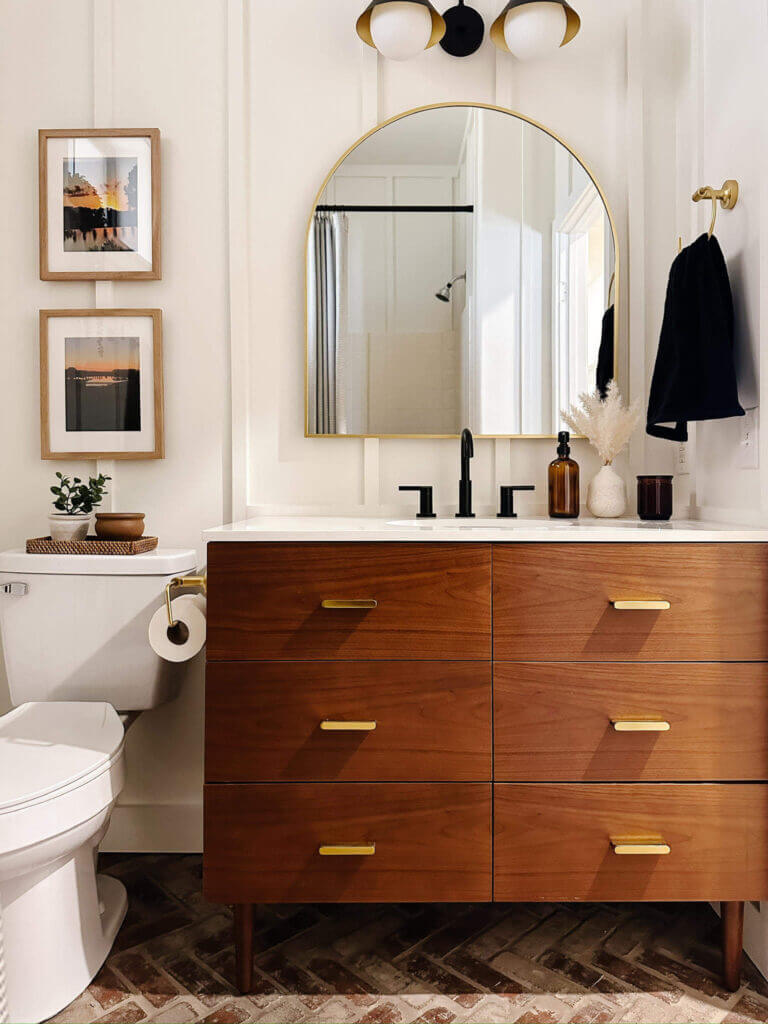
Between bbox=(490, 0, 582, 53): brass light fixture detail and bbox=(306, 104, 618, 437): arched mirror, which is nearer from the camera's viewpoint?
bbox=(490, 0, 582, 53): brass light fixture detail

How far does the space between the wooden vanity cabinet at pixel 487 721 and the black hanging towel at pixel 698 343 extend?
0.35 meters

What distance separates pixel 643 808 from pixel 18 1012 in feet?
3.87

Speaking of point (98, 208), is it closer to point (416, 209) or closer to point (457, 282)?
point (416, 209)

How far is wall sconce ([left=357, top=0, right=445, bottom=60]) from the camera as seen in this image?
5.70 feet

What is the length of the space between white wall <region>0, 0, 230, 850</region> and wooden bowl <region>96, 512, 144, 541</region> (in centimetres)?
19

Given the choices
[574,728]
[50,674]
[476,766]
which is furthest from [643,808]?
[50,674]

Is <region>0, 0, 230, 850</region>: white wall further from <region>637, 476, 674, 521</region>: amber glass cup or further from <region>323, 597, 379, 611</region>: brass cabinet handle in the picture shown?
<region>637, 476, 674, 521</region>: amber glass cup

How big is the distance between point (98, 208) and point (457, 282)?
948 mm

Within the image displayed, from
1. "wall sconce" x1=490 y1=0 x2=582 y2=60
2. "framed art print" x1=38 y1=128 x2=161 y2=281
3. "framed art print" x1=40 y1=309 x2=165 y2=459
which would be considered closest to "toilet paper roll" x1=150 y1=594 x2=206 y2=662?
"framed art print" x1=40 y1=309 x2=165 y2=459

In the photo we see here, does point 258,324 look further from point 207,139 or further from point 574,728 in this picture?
point 574,728

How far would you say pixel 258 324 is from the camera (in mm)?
1935

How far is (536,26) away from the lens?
1.76m

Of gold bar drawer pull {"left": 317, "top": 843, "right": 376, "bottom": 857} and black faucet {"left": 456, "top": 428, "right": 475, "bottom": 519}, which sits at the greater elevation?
black faucet {"left": 456, "top": 428, "right": 475, "bottom": 519}

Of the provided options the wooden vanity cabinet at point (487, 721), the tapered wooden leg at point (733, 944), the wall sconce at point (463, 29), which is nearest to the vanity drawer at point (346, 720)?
the wooden vanity cabinet at point (487, 721)
